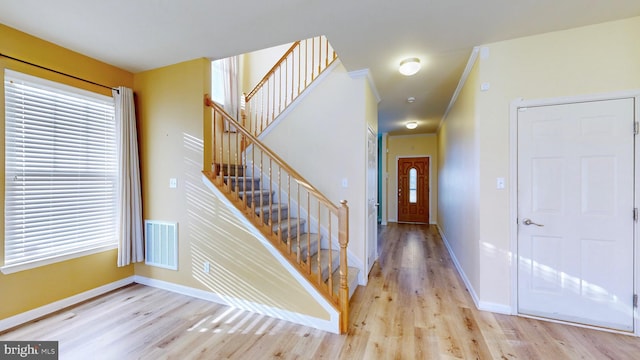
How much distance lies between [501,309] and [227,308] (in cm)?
272

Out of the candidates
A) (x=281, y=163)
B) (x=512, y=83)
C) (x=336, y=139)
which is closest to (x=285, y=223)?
(x=281, y=163)

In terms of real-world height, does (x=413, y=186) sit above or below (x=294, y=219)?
above

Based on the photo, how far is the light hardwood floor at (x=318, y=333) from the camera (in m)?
1.87

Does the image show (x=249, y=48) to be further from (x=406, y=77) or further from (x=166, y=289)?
(x=166, y=289)

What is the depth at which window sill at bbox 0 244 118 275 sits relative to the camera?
2.18 metres

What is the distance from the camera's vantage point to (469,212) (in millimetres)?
2955

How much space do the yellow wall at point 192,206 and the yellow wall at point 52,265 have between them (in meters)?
0.36

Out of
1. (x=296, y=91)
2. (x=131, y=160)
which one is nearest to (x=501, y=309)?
(x=296, y=91)

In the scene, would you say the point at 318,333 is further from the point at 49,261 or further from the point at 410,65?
the point at 410,65

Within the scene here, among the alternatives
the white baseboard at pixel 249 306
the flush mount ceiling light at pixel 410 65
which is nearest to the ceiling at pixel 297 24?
the flush mount ceiling light at pixel 410 65

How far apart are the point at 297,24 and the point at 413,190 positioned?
6.27 metres

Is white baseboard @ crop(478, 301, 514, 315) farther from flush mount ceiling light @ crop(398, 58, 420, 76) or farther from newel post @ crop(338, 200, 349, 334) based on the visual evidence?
flush mount ceiling light @ crop(398, 58, 420, 76)

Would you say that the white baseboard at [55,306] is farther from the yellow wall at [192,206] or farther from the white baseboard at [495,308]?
the white baseboard at [495,308]

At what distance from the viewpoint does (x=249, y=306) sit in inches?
99.3
